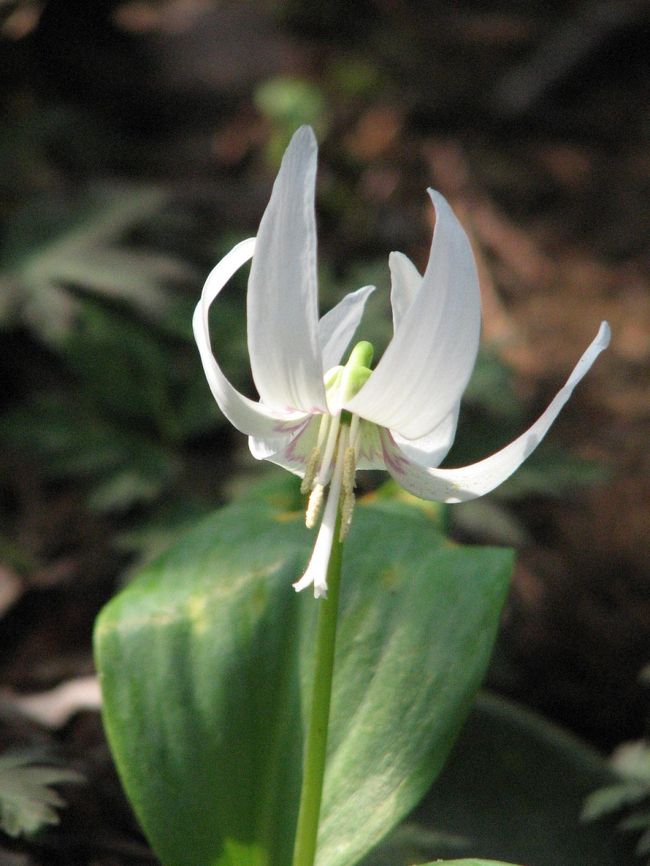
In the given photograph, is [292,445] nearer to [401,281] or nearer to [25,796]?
[401,281]

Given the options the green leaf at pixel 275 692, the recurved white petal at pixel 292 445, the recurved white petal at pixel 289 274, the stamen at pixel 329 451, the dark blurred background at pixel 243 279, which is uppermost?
the recurved white petal at pixel 289 274

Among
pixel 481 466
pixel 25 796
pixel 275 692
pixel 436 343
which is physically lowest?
pixel 25 796

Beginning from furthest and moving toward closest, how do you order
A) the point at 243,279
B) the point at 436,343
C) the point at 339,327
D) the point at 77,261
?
the point at 243,279 → the point at 77,261 → the point at 339,327 → the point at 436,343

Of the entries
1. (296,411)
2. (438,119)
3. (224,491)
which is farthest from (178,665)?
(438,119)

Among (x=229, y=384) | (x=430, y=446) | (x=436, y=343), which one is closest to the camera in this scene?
(x=436, y=343)

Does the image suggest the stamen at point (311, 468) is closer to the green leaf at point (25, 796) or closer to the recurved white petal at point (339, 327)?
the recurved white petal at point (339, 327)

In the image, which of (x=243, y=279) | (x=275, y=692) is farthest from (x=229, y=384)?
(x=243, y=279)

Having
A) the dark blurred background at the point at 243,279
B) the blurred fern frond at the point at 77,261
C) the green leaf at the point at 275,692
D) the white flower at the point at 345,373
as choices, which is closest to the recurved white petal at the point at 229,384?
the white flower at the point at 345,373
